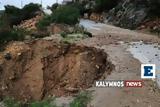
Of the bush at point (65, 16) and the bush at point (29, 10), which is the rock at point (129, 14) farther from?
the bush at point (29, 10)

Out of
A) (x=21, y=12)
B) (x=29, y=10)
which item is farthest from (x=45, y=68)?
(x=29, y=10)

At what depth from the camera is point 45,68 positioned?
24469 millimetres

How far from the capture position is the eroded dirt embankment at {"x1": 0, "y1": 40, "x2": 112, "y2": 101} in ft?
74.7

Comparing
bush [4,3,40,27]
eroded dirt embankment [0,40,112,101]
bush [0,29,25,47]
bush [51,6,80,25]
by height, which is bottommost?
eroded dirt embankment [0,40,112,101]

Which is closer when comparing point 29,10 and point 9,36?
point 9,36

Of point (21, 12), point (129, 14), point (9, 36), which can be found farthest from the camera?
point (21, 12)

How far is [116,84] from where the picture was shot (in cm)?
1641

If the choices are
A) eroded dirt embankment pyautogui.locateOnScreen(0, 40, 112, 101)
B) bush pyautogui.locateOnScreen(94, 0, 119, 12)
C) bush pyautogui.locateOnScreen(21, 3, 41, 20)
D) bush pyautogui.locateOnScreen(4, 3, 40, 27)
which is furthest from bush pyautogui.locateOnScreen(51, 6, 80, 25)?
bush pyautogui.locateOnScreen(21, 3, 41, 20)

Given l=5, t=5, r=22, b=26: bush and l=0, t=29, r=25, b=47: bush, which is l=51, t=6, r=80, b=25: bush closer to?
l=0, t=29, r=25, b=47: bush

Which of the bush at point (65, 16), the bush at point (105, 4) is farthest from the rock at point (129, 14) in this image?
the bush at point (65, 16)

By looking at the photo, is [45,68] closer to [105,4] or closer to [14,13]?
[105,4]

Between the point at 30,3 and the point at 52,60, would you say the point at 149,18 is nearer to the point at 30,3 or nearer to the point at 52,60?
the point at 52,60

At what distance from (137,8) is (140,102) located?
38.8m

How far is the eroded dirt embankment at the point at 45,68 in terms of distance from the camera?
22781 millimetres
